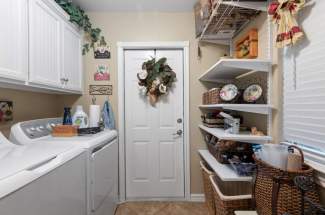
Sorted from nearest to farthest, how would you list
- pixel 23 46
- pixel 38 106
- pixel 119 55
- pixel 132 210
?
1. pixel 23 46
2. pixel 38 106
3. pixel 132 210
4. pixel 119 55

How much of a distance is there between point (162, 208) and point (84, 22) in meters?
2.54

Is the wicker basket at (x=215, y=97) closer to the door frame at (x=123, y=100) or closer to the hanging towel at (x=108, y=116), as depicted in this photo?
the door frame at (x=123, y=100)

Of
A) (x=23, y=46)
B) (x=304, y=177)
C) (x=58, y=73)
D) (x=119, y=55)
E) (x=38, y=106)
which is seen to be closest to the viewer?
(x=304, y=177)

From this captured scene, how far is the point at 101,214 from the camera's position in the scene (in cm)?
202

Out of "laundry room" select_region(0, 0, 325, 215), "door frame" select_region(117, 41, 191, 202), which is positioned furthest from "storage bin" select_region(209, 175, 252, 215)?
"door frame" select_region(117, 41, 191, 202)

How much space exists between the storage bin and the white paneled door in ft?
3.18

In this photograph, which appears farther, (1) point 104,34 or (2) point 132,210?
(1) point 104,34

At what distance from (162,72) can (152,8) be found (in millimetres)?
826

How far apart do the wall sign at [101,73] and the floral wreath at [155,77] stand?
0.44m

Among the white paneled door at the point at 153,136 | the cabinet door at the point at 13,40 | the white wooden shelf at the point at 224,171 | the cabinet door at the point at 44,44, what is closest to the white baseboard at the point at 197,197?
the white paneled door at the point at 153,136

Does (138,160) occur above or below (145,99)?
below

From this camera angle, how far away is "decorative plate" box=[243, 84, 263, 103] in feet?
5.99

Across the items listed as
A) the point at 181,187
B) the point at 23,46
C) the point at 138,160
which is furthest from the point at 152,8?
the point at 181,187

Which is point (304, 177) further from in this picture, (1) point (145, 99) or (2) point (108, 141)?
(1) point (145, 99)
